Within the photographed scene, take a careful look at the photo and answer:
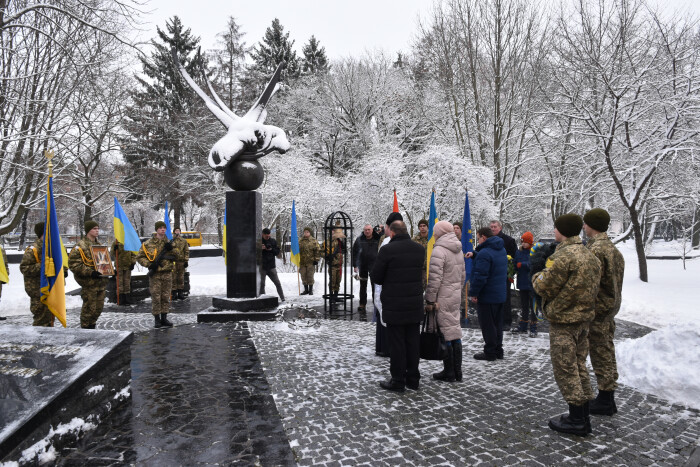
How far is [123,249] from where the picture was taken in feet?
36.6

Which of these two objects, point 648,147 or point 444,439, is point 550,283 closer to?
point 444,439

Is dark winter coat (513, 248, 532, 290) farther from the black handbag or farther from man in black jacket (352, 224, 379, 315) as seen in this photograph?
the black handbag

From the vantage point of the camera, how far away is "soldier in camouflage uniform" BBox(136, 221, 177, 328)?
7.88 meters

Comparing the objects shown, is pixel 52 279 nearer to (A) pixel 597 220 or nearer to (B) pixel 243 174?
(B) pixel 243 174

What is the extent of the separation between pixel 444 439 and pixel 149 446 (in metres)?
2.48

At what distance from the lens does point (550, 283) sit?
12.9ft

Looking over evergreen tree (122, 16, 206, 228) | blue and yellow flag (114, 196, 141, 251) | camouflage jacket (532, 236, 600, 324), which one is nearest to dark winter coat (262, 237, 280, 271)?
blue and yellow flag (114, 196, 141, 251)

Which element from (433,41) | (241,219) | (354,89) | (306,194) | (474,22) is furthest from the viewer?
(354,89)

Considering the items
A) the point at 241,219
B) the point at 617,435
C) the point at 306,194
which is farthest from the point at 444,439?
the point at 306,194

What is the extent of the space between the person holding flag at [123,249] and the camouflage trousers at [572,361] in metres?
9.45

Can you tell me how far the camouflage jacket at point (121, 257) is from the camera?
10.9m

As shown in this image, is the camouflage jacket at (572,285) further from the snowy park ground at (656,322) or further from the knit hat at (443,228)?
the snowy park ground at (656,322)

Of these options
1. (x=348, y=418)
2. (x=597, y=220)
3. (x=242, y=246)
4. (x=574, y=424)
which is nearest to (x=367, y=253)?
(x=242, y=246)

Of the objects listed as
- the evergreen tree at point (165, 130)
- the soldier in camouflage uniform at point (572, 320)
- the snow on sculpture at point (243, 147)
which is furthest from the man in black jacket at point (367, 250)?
the evergreen tree at point (165, 130)
